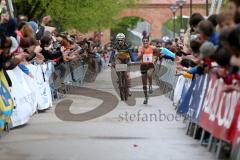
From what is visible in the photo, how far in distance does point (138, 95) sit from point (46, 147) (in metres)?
14.4

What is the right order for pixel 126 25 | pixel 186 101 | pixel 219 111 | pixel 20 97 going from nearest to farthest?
pixel 219 111, pixel 186 101, pixel 20 97, pixel 126 25

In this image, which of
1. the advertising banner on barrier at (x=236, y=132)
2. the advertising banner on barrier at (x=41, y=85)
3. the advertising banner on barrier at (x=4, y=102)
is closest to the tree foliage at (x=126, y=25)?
the advertising banner on barrier at (x=41, y=85)

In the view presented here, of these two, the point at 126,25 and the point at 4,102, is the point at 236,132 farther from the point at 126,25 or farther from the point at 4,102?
the point at 126,25

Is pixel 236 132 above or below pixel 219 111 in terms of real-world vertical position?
above

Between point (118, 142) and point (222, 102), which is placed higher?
point (222, 102)

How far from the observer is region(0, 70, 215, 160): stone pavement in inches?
487

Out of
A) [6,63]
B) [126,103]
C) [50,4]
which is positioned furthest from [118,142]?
[50,4]

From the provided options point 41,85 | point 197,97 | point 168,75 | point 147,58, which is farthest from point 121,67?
point 197,97

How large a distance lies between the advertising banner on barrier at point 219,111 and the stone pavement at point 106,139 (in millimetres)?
566

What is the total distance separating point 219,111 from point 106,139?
346 centimetres

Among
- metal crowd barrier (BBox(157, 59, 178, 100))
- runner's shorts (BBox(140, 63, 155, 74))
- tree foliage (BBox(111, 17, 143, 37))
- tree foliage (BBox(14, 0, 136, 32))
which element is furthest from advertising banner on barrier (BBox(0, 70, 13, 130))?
tree foliage (BBox(111, 17, 143, 37))

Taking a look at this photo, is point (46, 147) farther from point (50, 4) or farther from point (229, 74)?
point (50, 4)

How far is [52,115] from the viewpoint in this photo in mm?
19562

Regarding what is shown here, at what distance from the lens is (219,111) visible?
1156 cm
